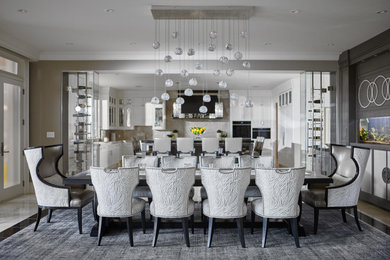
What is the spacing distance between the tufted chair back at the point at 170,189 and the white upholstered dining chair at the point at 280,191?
2.32ft

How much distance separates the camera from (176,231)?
12.6 ft

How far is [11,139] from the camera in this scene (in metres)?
6.01

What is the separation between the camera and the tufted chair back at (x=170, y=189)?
3219 millimetres

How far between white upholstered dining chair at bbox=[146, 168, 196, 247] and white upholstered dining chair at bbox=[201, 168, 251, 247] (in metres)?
0.19

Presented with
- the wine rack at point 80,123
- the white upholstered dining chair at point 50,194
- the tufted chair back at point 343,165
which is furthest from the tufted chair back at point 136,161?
the wine rack at point 80,123

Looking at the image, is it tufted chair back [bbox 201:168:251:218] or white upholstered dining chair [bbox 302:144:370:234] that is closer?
tufted chair back [bbox 201:168:251:218]

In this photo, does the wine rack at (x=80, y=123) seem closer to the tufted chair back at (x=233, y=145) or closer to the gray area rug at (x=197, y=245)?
the gray area rug at (x=197, y=245)

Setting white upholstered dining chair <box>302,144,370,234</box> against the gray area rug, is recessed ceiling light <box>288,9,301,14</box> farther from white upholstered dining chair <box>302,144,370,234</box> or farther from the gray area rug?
the gray area rug

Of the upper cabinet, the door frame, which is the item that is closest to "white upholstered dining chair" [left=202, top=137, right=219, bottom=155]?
the door frame

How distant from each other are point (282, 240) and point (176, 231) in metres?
1.18

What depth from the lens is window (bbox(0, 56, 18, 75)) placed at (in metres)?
5.65

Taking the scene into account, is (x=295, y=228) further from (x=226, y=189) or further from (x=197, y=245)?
(x=197, y=245)

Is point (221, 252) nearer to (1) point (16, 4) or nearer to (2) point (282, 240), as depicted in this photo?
(2) point (282, 240)

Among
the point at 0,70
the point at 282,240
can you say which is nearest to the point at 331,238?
the point at 282,240
